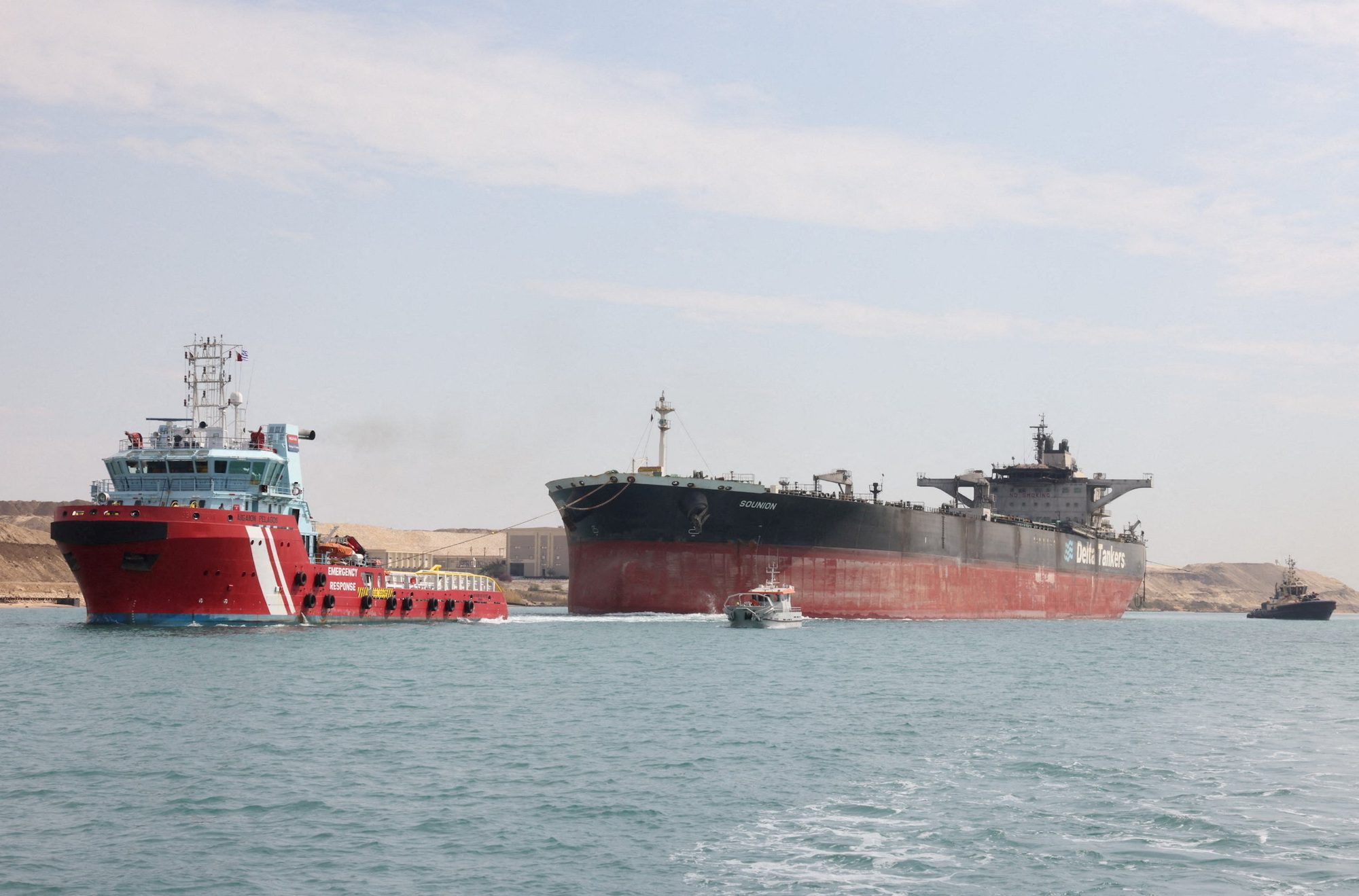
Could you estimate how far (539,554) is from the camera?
475 feet

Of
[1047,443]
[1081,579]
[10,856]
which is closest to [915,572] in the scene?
[1081,579]

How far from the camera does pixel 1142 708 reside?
104 ft

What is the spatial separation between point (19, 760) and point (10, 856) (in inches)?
267

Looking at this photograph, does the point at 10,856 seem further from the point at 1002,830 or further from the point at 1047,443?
the point at 1047,443

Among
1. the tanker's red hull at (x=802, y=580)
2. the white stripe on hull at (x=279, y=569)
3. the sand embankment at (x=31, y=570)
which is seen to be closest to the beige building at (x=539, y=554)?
the sand embankment at (x=31, y=570)

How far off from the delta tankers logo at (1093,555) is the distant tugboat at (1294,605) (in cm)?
4462

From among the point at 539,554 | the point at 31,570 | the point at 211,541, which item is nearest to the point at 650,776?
the point at 211,541

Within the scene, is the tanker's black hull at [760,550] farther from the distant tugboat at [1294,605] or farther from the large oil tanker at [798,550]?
the distant tugboat at [1294,605]

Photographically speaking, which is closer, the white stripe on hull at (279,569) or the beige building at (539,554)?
the white stripe on hull at (279,569)

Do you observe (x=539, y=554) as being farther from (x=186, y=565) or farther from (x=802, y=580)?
(x=186, y=565)

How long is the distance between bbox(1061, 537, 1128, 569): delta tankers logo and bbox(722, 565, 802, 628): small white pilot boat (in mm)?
33224

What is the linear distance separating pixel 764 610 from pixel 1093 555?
42545 millimetres

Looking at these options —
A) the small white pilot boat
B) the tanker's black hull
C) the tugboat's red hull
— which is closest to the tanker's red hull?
the tanker's black hull

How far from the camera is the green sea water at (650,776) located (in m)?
15.2
